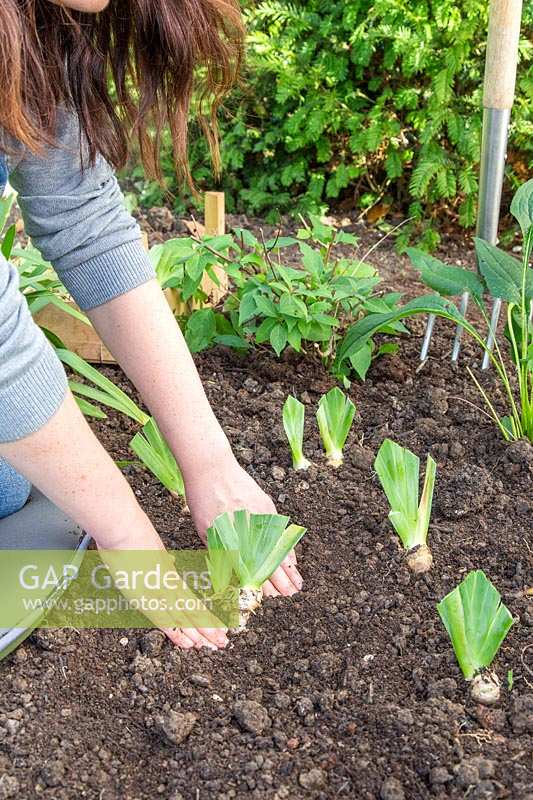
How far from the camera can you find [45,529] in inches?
70.5

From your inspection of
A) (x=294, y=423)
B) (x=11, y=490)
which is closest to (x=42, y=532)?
(x=11, y=490)

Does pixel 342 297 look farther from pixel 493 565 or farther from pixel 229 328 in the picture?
pixel 493 565

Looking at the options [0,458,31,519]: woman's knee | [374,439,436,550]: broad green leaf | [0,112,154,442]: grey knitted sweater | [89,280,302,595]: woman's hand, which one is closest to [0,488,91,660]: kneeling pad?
[0,458,31,519]: woman's knee

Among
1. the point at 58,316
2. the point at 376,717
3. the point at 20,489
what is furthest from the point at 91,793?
the point at 58,316

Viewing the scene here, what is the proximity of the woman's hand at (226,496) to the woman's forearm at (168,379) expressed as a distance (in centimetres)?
1

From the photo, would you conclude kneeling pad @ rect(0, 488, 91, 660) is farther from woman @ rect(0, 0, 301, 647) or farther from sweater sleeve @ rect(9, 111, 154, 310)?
sweater sleeve @ rect(9, 111, 154, 310)

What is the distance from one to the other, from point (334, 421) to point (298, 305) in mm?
308

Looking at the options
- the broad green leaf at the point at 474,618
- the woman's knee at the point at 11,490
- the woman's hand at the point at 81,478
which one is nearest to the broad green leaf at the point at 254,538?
the woman's hand at the point at 81,478

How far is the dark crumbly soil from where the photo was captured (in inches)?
49.5

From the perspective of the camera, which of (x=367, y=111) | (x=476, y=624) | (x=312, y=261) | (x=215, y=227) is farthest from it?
(x=367, y=111)

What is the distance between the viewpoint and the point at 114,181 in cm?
167

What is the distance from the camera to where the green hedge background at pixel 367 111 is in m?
2.82

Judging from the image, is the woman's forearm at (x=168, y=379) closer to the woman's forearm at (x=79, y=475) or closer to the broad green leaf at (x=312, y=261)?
the woman's forearm at (x=79, y=475)

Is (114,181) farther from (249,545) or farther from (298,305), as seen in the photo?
(249,545)
